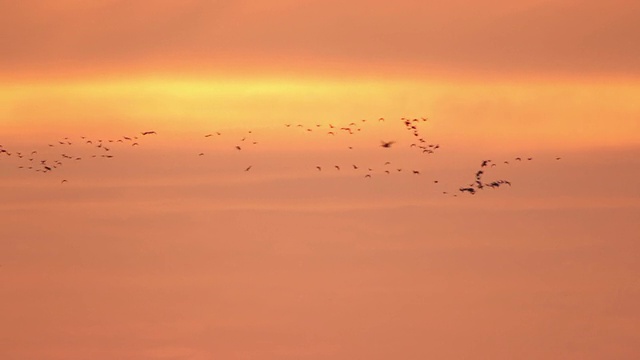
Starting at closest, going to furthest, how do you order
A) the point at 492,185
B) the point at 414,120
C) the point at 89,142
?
the point at 414,120
the point at 89,142
the point at 492,185

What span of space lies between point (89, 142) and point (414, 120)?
68.4ft

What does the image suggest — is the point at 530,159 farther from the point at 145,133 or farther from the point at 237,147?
the point at 145,133

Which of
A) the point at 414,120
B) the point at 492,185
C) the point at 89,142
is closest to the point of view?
the point at 414,120

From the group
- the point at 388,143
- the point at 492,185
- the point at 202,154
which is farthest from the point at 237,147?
the point at 492,185

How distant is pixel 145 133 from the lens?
9050cm

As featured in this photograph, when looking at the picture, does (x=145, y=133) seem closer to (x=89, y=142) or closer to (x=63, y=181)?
(x=89, y=142)

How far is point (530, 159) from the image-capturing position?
9862 cm

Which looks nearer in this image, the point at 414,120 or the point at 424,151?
the point at 414,120

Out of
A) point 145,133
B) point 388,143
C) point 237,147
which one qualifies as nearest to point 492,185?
point 388,143

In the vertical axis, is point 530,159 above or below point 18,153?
above

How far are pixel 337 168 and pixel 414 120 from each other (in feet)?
51.6

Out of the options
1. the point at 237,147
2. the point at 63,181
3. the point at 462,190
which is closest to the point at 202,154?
the point at 237,147

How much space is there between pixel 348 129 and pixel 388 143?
8.92 feet

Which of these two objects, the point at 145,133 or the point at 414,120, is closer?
the point at 414,120
